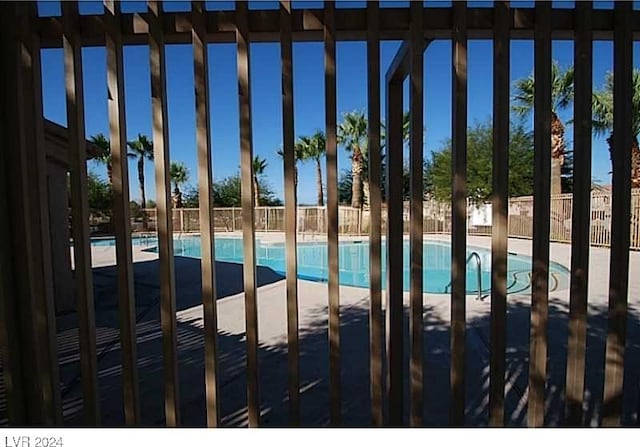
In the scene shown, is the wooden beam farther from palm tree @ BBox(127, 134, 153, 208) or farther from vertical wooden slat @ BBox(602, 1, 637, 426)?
palm tree @ BBox(127, 134, 153, 208)

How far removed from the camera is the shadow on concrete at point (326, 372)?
8.18 ft

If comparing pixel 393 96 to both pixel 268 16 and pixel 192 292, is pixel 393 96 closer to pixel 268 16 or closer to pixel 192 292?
pixel 268 16

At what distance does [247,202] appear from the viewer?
175 centimetres

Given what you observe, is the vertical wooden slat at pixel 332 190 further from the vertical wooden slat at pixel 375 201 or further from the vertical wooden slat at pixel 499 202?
the vertical wooden slat at pixel 499 202

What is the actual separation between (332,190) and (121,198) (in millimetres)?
940

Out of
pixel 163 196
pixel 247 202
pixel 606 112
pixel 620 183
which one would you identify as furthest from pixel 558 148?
pixel 163 196

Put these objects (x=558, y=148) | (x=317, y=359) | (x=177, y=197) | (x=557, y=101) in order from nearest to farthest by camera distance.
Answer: (x=317, y=359)
(x=557, y=101)
(x=558, y=148)
(x=177, y=197)

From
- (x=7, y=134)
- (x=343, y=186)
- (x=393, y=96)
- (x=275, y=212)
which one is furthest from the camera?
(x=343, y=186)

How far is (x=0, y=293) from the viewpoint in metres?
1.67

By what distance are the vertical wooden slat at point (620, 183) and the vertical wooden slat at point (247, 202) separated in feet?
5.29

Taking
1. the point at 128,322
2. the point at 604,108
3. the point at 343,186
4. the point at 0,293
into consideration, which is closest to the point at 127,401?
the point at 128,322

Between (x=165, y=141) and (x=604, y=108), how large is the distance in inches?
515

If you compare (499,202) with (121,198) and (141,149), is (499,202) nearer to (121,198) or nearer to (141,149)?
(121,198)

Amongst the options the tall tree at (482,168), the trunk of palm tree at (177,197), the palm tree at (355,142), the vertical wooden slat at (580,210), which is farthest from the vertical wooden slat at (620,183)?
the trunk of palm tree at (177,197)
